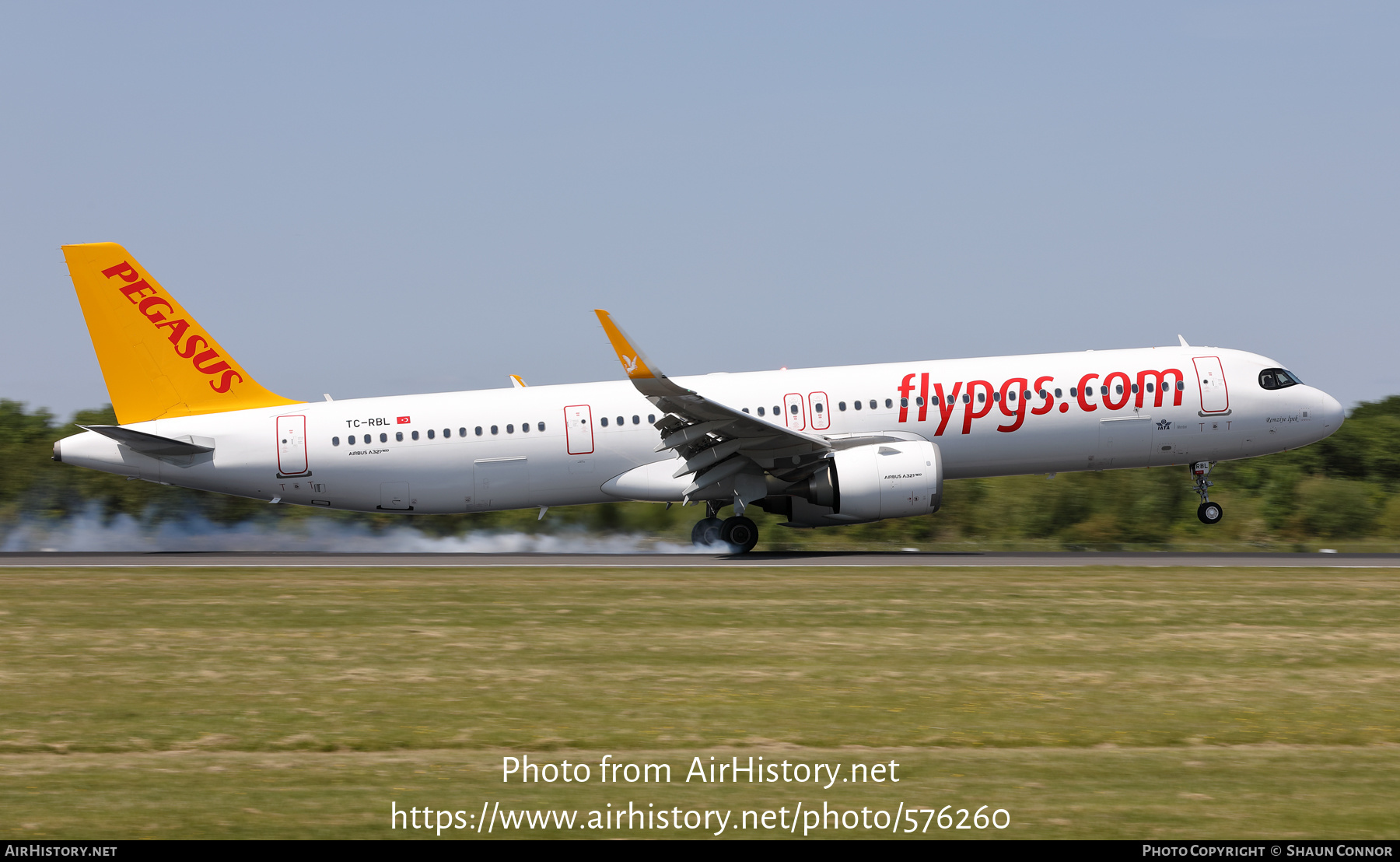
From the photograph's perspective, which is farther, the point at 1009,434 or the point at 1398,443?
the point at 1398,443

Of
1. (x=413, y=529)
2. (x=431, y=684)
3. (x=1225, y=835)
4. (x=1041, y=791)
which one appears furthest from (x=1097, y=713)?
(x=413, y=529)

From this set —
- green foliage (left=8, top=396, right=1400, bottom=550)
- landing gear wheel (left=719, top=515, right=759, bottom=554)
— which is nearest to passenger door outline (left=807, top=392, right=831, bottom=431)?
landing gear wheel (left=719, top=515, right=759, bottom=554)

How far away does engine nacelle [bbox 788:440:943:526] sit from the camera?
2512 cm

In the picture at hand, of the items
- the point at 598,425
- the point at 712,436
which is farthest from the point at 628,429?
the point at 712,436

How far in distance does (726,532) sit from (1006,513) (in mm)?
12334

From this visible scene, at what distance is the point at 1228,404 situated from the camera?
27719mm

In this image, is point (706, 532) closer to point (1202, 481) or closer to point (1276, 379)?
point (1202, 481)

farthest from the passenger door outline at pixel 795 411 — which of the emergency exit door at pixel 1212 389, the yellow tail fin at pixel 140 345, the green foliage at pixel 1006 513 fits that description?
the yellow tail fin at pixel 140 345

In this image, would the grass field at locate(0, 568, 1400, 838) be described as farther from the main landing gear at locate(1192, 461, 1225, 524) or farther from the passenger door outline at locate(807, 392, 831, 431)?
the passenger door outline at locate(807, 392, 831, 431)

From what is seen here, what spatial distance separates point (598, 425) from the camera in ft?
89.6

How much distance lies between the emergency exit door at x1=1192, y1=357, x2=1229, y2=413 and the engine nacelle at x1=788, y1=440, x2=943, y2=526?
6.67 m

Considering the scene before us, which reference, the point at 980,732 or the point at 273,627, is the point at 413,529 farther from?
the point at 980,732

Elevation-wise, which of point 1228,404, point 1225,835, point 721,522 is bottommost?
point 1225,835
